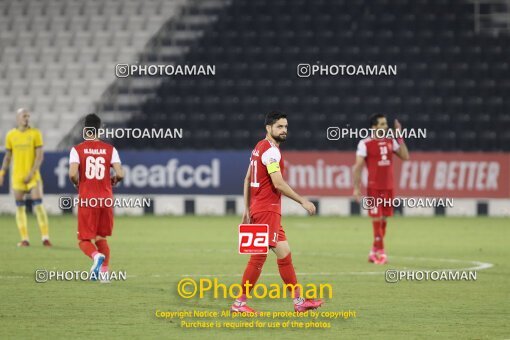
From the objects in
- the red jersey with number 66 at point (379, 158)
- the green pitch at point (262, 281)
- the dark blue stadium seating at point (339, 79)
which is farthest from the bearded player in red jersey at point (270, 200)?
the dark blue stadium seating at point (339, 79)

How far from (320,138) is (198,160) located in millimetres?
3961

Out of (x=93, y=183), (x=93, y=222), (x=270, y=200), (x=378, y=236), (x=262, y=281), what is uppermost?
(x=93, y=183)

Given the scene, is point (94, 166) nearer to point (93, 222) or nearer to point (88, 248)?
point (93, 222)

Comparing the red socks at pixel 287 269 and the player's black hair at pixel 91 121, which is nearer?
the red socks at pixel 287 269

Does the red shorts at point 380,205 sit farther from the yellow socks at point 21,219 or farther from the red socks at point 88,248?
the yellow socks at point 21,219

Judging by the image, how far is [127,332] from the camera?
9.73 metres

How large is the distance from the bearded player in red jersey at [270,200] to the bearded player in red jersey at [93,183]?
2.94 m

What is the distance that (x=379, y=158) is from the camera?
1727 cm

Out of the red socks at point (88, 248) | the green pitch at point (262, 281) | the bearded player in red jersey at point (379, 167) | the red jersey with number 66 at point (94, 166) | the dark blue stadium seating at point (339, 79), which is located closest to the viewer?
the green pitch at point (262, 281)

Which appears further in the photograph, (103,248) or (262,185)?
(103,248)

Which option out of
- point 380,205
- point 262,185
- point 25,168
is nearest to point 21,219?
point 25,168

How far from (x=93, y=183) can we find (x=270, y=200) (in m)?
3.37

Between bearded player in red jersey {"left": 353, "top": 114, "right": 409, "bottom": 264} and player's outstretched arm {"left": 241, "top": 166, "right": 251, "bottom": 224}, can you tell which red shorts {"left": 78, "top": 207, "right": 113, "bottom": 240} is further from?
bearded player in red jersey {"left": 353, "top": 114, "right": 409, "bottom": 264}

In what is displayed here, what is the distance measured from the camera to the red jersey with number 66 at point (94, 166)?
1352 centimetres
